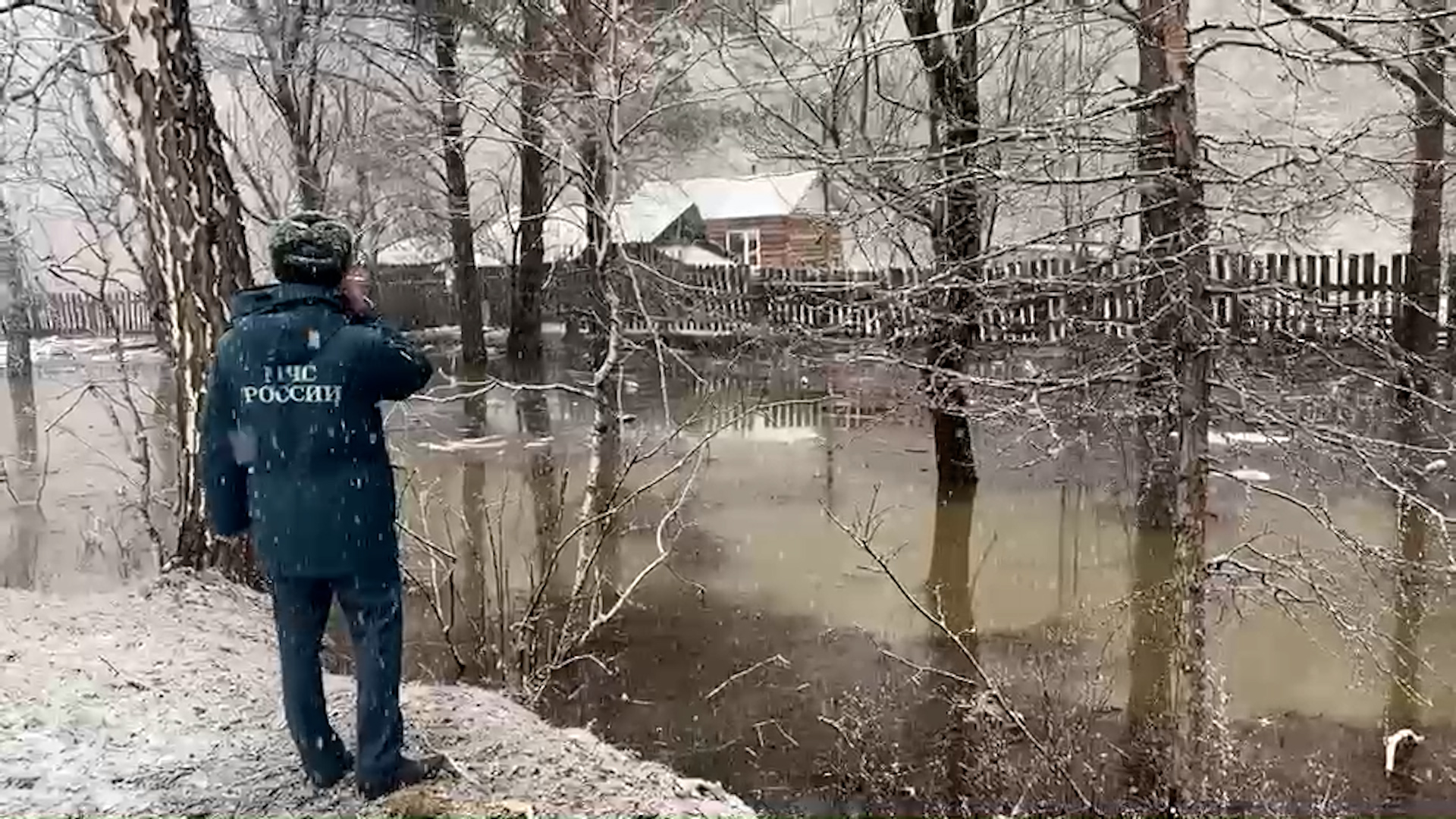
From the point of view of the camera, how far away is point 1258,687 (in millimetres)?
7062

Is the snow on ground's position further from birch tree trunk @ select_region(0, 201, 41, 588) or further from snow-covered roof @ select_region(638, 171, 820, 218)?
snow-covered roof @ select_region(638, 171, 820, 218)

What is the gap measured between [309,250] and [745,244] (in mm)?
34447

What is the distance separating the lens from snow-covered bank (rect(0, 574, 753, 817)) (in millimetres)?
3783

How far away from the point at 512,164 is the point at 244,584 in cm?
1820

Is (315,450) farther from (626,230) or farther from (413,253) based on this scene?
(413,253)

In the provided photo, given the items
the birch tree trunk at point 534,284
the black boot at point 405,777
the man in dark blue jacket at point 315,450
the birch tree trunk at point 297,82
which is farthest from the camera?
the birch tree trunk at point 297,82

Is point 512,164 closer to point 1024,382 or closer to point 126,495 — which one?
point 126,495

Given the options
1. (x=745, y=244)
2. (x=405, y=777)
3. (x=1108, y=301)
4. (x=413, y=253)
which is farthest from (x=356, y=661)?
(x=745, y=244)

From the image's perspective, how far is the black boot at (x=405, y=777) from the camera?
3660 millimetres

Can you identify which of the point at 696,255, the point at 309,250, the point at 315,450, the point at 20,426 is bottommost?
the point at 20,426

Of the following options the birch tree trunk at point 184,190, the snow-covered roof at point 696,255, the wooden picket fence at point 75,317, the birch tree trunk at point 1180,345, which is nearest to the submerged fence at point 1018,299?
the birch tree trunk at point 1180,345

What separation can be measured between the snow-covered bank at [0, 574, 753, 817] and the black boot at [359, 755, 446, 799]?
65 mm

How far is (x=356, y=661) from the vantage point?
12.0 ft

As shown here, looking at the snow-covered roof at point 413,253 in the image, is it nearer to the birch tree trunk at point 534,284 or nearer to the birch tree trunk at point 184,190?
the birch tree trunk at point 534,284
